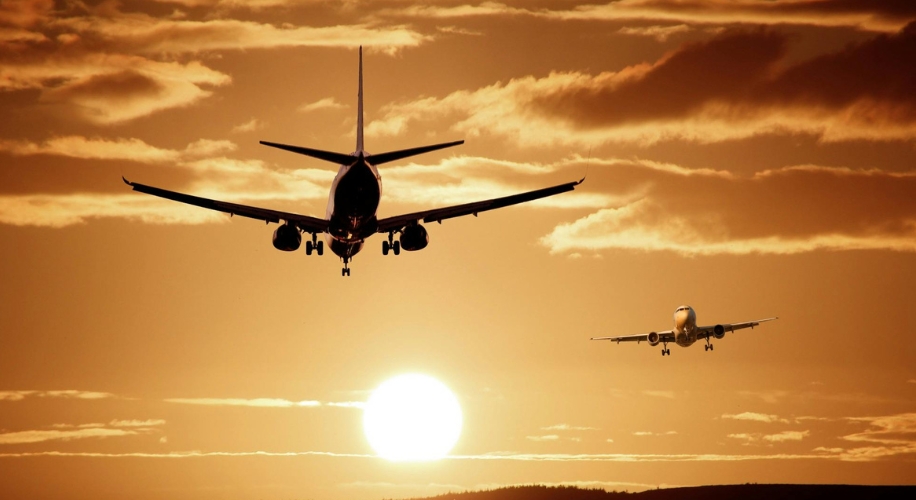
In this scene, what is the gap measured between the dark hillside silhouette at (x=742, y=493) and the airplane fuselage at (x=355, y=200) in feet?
309

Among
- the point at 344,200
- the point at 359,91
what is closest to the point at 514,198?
the point at 344,200

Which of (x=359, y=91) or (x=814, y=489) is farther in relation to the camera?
(x=814, y=489)

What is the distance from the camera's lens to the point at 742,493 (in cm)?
15088

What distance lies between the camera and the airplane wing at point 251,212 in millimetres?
71250

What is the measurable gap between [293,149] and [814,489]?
113m

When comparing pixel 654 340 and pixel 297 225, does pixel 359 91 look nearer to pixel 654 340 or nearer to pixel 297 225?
pixel 297 225

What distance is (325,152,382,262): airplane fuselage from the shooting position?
221ft

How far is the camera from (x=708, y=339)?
14850 centimetres

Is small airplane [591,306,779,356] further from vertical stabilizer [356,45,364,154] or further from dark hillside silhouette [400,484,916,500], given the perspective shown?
vertical stabilizer [356,45,364,154]

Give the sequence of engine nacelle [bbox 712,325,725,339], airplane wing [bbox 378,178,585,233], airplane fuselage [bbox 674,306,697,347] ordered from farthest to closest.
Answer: airplane fuselage [bbox 674,306,697,347], engine nacelle [bbox 712,325,725,339], airplane wing [bbox 378,178,585,233]

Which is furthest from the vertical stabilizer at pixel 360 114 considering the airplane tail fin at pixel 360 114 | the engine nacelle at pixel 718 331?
the engine nacelle at pixel 718 331

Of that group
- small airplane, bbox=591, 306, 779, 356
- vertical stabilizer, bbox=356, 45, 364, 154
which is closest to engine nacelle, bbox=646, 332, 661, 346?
small airplane, bbox=591, 306, 779, 356

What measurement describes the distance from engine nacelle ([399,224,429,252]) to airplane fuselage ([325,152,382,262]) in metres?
3.28

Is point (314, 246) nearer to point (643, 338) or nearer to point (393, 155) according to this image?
point (393, 155)
